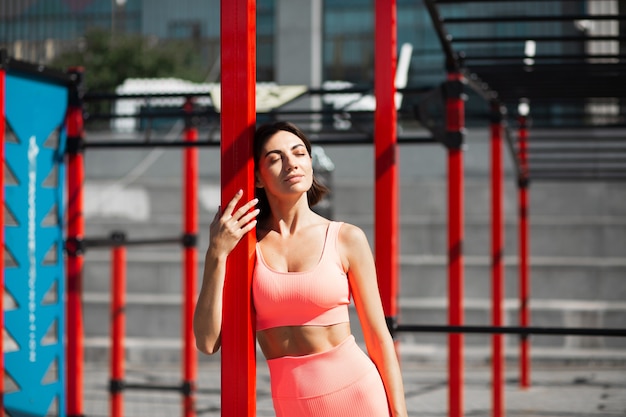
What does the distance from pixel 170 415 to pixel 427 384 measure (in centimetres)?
244

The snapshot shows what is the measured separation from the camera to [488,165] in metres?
12.9

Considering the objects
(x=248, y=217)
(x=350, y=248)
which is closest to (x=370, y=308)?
(x=350, y=248)

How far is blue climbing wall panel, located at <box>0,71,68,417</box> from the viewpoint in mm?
5492

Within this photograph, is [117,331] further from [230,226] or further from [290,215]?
[230,226]

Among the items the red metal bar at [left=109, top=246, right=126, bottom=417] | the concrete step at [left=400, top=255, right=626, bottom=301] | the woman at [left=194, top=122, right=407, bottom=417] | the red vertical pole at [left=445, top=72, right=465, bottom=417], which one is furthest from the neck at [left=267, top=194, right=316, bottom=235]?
the concrete step at [left=400, top=255, right=626, bottom=301]

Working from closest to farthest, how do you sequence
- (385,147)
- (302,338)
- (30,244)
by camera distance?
(302,338) → (385,147) → (30,244)

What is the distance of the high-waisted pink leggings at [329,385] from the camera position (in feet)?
8.75

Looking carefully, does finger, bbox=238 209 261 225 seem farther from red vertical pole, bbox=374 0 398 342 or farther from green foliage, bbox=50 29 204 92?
green foliage, bbox=50 29 204 92

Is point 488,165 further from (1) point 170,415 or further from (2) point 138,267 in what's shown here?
(1) point 170,415

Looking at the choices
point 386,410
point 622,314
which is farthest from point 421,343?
point 386,410

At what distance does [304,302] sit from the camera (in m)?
2.62

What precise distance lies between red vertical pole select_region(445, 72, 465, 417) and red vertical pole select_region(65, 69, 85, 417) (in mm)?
2066

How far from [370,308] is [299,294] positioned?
0.23 meters

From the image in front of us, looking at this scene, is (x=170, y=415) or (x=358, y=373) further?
(x=170, y=415)
